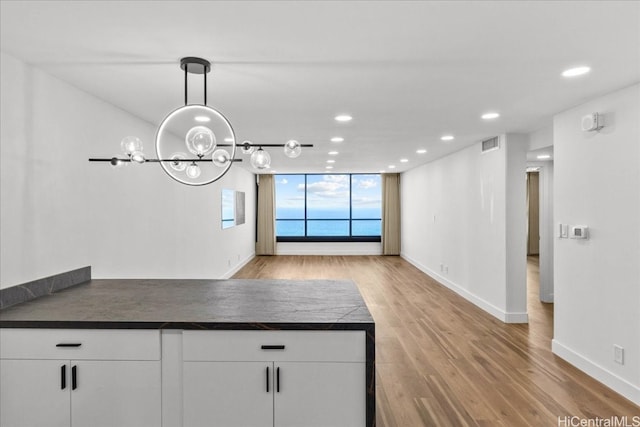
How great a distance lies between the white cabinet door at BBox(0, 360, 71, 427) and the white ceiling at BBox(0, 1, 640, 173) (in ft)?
5.83

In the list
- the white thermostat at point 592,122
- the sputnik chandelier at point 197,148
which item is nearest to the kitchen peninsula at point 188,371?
the sputnik chandelier at point 197,148

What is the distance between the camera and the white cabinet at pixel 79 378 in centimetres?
194

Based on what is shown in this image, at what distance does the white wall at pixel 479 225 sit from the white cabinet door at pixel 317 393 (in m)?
3.58

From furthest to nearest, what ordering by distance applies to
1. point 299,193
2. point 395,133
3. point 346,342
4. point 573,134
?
point 299,193 < point 395,133 < point 573,134 < point 346,342

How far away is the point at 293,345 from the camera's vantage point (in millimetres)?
1924

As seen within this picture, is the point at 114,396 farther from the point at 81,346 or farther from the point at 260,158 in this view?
the point at 260,158

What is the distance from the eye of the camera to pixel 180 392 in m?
1.95

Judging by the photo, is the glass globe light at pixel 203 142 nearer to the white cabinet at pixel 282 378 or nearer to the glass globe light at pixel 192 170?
the glass globe light at pixel 192 170

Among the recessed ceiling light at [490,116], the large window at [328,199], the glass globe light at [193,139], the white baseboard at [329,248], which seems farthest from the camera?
the large window at [328,199]

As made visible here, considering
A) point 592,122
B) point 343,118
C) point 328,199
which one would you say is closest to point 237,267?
point 343,118

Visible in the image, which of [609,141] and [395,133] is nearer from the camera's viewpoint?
[609,141]

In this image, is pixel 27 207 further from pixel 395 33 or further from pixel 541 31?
pixel 541 31

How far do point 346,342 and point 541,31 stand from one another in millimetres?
1941

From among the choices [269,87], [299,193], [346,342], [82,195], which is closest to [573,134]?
[269,87]
